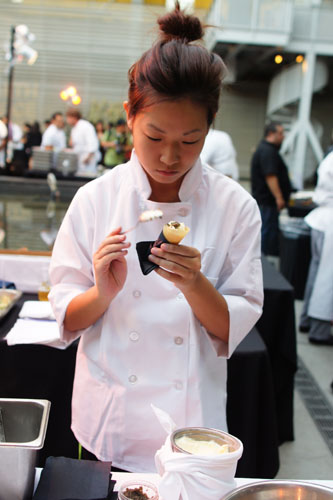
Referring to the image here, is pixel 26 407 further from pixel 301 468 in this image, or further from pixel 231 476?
pixel 301 468

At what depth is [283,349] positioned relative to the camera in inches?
111

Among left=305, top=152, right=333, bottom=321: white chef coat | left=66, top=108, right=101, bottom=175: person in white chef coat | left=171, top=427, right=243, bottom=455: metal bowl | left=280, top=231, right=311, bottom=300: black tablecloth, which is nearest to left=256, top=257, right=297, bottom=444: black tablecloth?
left=305, top=152, right=333, bottom=321: white chef coat

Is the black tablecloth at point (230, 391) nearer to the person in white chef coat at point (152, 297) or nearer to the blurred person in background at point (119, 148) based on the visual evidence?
the person in white chef coat at point (152, 297)

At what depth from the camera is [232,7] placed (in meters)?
12.1

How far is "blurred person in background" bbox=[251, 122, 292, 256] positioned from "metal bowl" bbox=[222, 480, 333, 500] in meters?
5.25

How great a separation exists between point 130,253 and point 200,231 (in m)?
0.16

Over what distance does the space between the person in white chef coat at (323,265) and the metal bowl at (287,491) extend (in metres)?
3.43

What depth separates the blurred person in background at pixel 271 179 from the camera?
5883 millimetres

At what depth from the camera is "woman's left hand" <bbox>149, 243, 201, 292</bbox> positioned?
0.99 m

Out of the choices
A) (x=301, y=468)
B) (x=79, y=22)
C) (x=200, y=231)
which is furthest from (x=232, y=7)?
(x=200, y=231)

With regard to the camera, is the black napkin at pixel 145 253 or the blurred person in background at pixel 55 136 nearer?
the black napkin at pixel 145 253

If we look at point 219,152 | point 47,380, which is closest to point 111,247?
point 47,380

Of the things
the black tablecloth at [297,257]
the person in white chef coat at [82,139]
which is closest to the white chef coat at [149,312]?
the black tablecloth at [297,257]

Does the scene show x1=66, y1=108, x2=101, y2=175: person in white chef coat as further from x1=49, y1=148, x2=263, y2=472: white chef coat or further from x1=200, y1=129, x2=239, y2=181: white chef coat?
x1=49, y1=148, x2=263, y2=472: white chef coat
